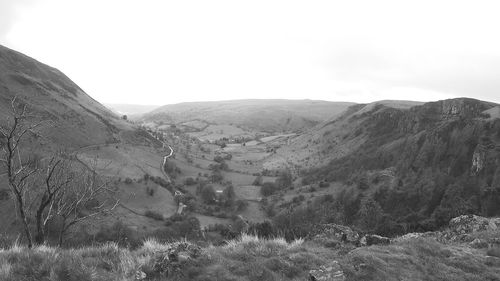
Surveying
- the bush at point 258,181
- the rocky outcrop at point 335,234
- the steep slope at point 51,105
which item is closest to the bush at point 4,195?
the steep slope at point 51,105

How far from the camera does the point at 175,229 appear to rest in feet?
194

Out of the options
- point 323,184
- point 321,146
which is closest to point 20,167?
point 323,184

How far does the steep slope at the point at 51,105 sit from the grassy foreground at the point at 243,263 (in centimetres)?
7113

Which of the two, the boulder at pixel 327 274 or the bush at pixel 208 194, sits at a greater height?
the boulder at pixel 327 274

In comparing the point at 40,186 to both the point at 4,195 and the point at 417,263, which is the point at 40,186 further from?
the point at 4,195

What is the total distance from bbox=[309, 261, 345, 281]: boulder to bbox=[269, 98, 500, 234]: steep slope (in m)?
22.6

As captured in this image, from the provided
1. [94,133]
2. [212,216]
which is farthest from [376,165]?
[94,133]

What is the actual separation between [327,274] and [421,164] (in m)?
76.0

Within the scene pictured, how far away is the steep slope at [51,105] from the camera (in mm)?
83250

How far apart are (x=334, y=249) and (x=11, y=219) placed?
159 feet

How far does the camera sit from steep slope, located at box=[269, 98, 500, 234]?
62188mm

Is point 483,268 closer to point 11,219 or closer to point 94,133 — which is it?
point 11,219

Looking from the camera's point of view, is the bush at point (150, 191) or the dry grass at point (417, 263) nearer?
the dry grass at point (417, 263)

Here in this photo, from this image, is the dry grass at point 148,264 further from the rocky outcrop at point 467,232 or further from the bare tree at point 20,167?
the rocky outcrop at point 467,232
